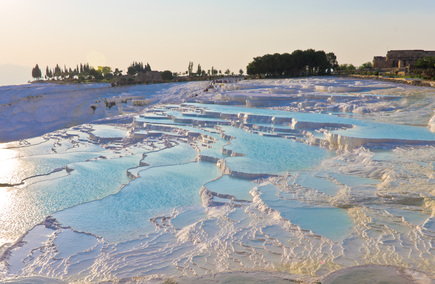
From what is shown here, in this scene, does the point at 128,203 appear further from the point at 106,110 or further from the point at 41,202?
the point at 106,110

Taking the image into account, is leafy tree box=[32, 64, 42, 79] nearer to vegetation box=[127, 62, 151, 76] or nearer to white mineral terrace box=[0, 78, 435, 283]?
vegetation box=[127, 62, 151, 76]

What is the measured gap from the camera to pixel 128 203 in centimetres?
777

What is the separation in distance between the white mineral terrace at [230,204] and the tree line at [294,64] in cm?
2734

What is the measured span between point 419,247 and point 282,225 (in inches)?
82.4

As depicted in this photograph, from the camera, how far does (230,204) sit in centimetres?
737

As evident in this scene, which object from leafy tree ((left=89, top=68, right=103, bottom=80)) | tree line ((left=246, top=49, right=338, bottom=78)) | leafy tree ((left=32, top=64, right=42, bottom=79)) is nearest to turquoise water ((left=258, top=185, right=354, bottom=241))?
tree line ((left=246, top=49, right=338, bottom=78))

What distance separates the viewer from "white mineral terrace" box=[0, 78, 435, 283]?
17.4 ft

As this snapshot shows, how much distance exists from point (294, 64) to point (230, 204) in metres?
36.8

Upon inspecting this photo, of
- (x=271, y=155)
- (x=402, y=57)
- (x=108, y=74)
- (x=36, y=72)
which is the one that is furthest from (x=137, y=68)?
(x=271, y=155)

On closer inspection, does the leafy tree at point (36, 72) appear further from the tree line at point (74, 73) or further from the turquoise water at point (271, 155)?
the turquoise water at point (271, 155)

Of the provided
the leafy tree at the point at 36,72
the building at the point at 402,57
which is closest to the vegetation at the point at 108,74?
the leafy tree at the point at 36,72

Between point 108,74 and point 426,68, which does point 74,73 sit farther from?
point 426,68

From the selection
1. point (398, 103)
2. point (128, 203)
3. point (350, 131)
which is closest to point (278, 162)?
point (350, 131)

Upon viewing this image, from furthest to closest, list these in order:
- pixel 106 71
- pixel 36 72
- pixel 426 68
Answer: pixel 106 71 → pixel 36 72 → pixel 426 68
